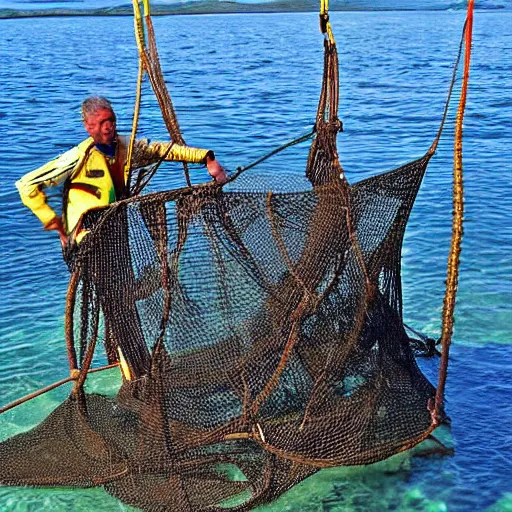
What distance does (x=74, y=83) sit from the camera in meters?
20.8

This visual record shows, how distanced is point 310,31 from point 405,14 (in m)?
10.9

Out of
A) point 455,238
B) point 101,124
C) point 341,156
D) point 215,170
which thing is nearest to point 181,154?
point 215,170

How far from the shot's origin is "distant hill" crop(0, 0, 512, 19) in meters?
43.3

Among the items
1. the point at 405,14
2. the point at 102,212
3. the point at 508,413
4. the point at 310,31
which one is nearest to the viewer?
the point at 102,212

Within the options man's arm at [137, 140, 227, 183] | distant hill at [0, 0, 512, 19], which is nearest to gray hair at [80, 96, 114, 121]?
man's arm at [137, 140, 227, 183]

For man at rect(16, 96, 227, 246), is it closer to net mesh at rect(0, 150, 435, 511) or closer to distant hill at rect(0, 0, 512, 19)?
net mesh at rect(0, 150, 435, 511)

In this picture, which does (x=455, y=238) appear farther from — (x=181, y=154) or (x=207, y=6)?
(x=207, y=6)

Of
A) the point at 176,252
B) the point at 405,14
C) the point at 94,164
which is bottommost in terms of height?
the point at 405,14

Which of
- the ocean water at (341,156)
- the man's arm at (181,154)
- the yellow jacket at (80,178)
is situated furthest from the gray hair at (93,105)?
the ocean water at (341,156)

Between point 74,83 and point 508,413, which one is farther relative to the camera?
point 74,83

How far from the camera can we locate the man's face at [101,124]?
4617 mm

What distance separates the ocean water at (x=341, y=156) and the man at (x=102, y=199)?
1053mm

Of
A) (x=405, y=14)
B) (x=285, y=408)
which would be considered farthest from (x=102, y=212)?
(x=405, y=14)

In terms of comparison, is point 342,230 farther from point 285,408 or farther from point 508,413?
point 508,413
